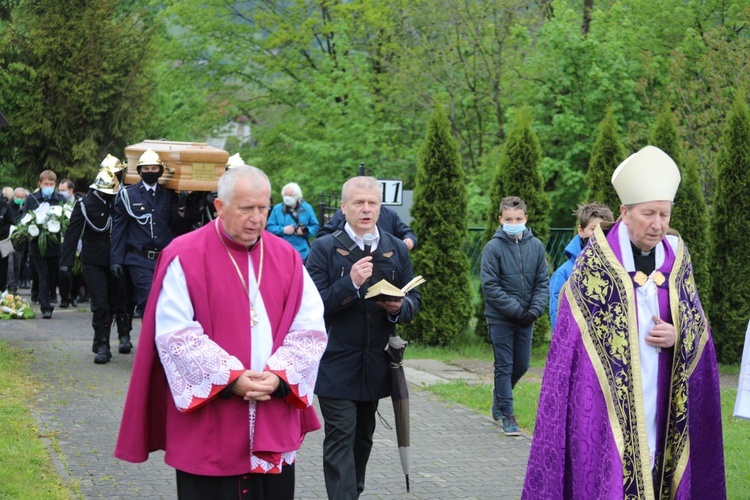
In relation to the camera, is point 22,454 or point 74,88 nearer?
point 22,454

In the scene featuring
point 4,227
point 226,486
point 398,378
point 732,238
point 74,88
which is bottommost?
point 226,486

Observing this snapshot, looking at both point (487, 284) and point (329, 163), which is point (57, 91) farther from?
point (487, 284)

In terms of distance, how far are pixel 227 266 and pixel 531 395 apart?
22.4ft

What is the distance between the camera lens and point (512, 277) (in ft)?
30.9

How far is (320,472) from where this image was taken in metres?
7.87

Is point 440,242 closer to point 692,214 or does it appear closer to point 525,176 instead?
point 525,176

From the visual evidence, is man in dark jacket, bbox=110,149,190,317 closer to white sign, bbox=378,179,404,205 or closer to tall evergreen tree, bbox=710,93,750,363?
white sign, bbox=378,179,404,205

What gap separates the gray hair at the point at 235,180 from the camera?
15.7 ft

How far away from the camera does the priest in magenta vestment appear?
545cm

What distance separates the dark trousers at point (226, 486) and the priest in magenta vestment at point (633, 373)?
140 centimetres

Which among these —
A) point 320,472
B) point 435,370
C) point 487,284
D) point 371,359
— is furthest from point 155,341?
point 435,370

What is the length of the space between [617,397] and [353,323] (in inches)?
64.0

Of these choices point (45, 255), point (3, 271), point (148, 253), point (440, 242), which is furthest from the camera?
point (3, 271)

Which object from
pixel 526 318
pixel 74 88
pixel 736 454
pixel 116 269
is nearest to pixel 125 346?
pixel 116 269
